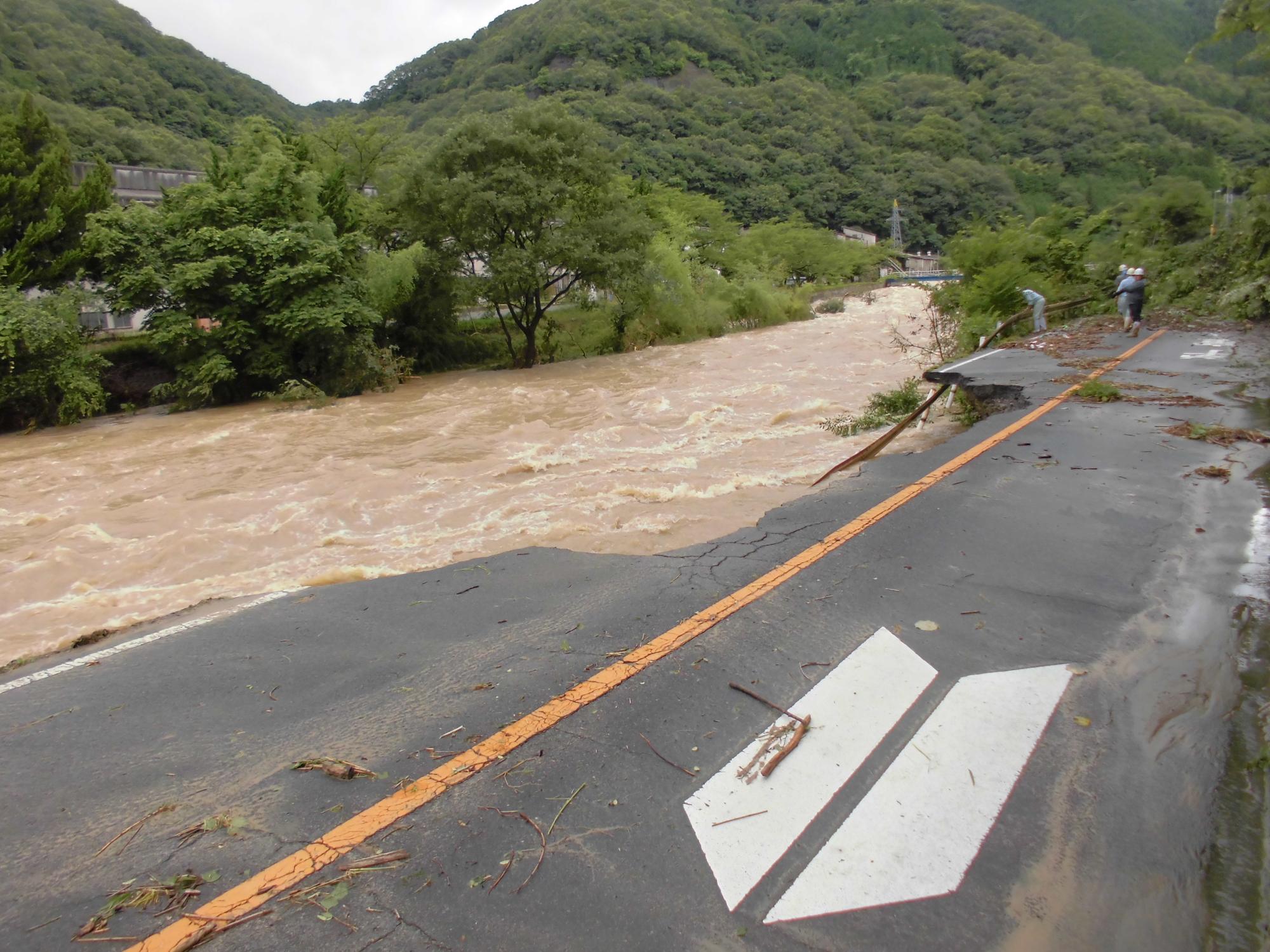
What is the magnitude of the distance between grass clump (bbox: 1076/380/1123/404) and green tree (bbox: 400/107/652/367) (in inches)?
679

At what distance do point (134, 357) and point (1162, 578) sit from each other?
80.6 feet

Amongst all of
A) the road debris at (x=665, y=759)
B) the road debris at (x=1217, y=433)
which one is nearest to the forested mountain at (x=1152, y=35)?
the road debris at (x=1217, y=433)

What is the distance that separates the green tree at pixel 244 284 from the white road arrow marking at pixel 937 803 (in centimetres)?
2048

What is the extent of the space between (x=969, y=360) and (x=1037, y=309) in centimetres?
513

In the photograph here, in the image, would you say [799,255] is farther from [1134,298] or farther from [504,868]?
[504,868]

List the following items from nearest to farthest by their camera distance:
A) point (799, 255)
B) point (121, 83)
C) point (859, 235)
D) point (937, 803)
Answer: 1. point (937, 803)
2. point (799, 255)
3. point (121, 83)
4. point (859, 235)

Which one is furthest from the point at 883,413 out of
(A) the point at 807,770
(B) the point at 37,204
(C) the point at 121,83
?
(C) the point at 121,83

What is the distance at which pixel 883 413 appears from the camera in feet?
39.5

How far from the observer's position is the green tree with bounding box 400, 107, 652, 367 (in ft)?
79.0

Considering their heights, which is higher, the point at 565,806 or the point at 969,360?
the point at 969,360

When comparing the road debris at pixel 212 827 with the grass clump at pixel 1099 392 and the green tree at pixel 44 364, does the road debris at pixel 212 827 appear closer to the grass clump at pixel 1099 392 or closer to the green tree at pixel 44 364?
the grass clump at pixel 1099 392

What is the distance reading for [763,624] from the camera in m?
4.68

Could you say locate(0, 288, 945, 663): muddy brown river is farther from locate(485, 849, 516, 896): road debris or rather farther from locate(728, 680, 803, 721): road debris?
locate(485, 849, 516, 896): road debris

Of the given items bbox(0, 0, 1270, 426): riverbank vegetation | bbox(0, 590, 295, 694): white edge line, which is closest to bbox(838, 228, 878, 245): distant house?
bbox(0, 0, 1270, 426): riverbank vegetation
